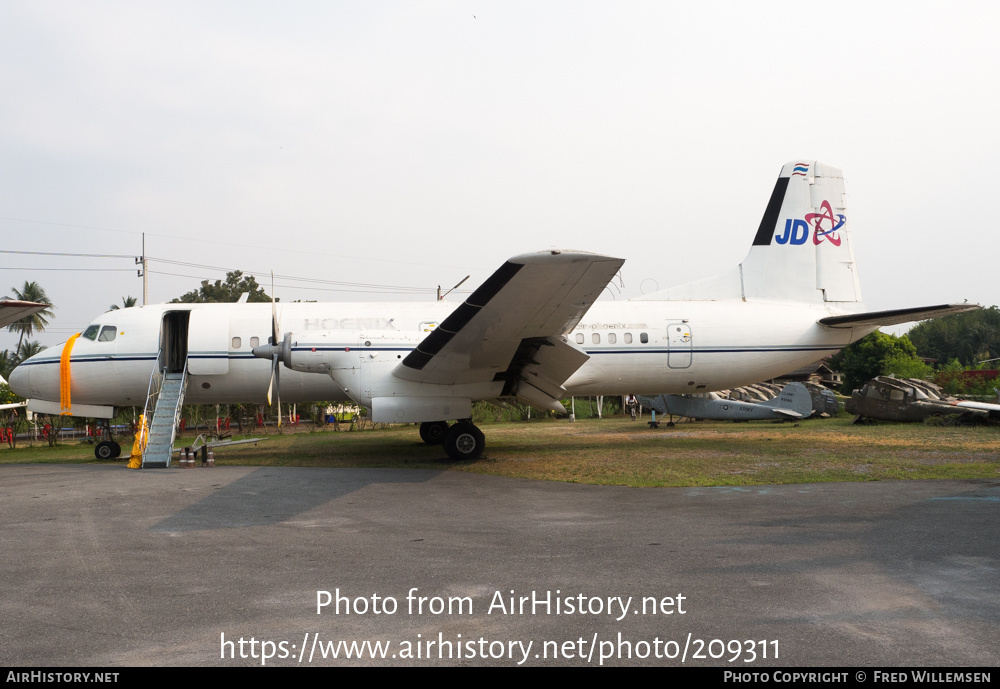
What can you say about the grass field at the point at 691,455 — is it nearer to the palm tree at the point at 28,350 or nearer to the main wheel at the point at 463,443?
the main wheel at the point at 463,443

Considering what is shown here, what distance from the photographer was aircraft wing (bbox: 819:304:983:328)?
43.6 ft

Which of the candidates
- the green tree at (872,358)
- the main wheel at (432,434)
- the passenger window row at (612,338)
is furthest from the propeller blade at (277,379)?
the green tree at (872,358)

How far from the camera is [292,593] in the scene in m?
4.81

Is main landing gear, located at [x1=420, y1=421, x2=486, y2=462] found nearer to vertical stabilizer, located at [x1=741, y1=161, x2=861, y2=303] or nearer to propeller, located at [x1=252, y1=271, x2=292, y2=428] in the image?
propeller, located at [x1=252, y1=271, x2=292, y2=428]

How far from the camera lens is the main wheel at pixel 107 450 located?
52.3 feet

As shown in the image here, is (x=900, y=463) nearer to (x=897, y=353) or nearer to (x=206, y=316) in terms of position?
(x=206, y=316)

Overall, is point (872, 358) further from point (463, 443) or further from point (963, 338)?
point (963, 338)

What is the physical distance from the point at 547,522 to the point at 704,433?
1292cm

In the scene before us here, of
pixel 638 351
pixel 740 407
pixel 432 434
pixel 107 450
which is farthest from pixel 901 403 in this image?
pixel 107 450

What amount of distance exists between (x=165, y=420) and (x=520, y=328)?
8.17m

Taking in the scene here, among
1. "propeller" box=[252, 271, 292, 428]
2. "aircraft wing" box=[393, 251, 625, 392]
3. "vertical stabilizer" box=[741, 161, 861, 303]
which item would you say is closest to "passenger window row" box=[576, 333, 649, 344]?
"aircraft wing" box=[393, 251, 625, 392]

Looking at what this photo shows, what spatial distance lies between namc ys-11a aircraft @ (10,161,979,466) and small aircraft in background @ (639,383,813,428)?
6453 mm

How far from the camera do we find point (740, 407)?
74.8 ft
